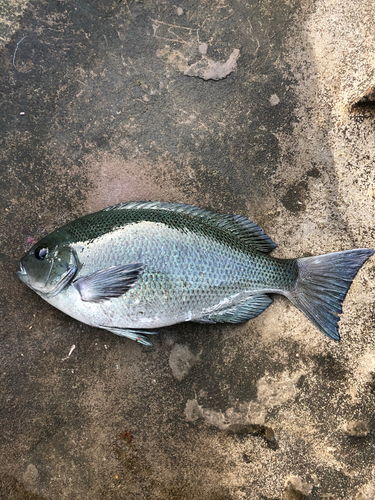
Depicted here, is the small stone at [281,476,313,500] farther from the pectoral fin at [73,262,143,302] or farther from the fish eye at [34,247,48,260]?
the fish eye at [34,247,48,260]

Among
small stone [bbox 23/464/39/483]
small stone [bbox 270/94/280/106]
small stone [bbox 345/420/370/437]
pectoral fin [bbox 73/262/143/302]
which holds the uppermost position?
small stone [bbox 270/94/280/106]

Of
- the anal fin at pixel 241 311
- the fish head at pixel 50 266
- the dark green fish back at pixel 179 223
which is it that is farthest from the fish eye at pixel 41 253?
the anal fin at pixel 241 311

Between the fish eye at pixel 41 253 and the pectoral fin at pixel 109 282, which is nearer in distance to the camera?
the pectoral fin at pixel 109 282

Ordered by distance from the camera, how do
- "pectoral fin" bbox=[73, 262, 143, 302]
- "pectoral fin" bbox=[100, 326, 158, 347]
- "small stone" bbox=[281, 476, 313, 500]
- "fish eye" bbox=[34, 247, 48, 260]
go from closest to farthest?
"pectoral fin" bbox=[73, 262, 143, 302] → "fish eye" bbox=[34, 247, 48, 260] → "pectoral fin" bbox=[100, 326, 158, 347] → "small stone" bbox=[281, 476, 313, 500]

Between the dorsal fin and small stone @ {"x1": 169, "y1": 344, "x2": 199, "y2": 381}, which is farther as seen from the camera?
small stone @ {"x1": 169, "y1": 344, "x2": 199, "y2": 381}

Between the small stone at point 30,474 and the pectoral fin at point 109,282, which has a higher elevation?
the pectoral fin at point 109,282

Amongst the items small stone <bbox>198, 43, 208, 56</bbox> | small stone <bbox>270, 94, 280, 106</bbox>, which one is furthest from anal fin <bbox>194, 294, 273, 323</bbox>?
small stone <bbox>198, 43, 208, 56</bbox>

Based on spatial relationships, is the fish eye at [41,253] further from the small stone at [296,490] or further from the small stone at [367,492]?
the small stone at [367,492]
